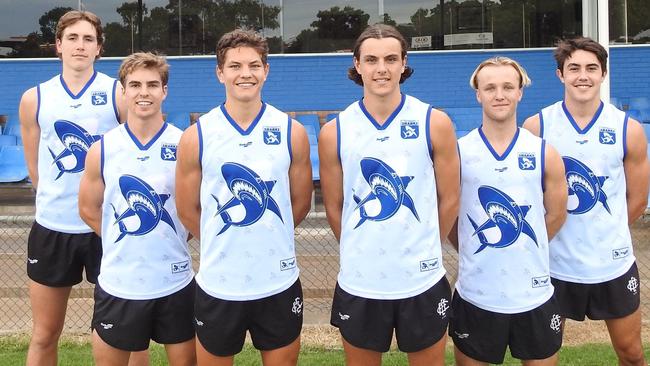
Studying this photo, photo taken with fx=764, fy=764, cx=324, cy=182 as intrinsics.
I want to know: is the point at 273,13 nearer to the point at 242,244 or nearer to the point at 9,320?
the point at 9,320

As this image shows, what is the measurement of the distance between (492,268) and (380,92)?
2.75ft

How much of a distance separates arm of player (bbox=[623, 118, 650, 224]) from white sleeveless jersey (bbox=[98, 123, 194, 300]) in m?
1.95

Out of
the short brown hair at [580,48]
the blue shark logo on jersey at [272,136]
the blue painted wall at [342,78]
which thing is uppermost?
the blue painted wall at [342,78]

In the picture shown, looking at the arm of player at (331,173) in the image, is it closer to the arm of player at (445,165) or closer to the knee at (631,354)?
the arm of player at (445,165)

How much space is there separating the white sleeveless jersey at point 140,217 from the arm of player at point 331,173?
0.61 meters

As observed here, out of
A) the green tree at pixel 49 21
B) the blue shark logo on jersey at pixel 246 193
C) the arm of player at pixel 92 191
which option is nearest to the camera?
the blue shark logo on jersey at pixel 246 193

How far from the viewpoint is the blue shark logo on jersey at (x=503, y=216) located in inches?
119

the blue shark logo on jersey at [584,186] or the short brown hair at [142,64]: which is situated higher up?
the short brown hair at [142,64]

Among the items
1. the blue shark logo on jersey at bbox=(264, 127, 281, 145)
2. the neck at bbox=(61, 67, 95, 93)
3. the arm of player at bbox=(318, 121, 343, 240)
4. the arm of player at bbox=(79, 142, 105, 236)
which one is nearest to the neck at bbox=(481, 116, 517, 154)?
the arm of player at bbox=(318, 121, 343, 240)

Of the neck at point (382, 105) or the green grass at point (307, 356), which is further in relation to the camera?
the green grass at point (307, 356)

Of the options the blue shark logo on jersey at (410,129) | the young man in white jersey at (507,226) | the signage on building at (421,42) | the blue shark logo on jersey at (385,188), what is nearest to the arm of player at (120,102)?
the blue shark logo on jersey at (385,188)

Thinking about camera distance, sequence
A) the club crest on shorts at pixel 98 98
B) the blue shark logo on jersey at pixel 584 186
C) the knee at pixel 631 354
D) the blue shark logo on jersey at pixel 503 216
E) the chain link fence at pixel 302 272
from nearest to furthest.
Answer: the blue shark logo on jersey at pixel 503 216 < the blue shark logo on jersey at pixel 584 186 < the knee at pixel 631 354 < the club crest on shorts at pixel 98 98 < the chain link fence at pixel 302 272

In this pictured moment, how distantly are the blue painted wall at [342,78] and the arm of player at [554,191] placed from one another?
8.23m

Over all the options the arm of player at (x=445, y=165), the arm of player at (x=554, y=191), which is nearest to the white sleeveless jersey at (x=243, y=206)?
the arm of player at (x=445, y=165)
